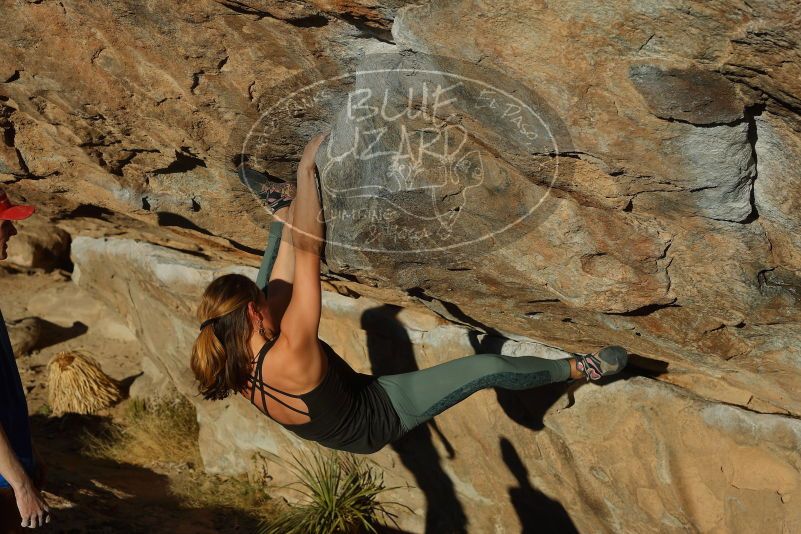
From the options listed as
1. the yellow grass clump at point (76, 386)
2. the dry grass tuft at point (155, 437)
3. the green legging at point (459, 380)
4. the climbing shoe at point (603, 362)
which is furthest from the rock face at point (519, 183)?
the yellow grass clump at point (76, 386)

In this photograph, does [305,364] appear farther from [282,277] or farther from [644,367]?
[644,367]

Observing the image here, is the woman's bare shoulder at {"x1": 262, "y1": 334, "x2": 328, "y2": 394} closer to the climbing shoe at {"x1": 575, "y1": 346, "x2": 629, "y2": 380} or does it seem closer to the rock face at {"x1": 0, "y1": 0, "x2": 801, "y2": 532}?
the rock face at {"x1": 0, "y1": 0, "x2": 801, "y2": 532}

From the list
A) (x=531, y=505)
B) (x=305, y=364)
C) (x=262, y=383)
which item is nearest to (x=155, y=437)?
(x=531, y=505)

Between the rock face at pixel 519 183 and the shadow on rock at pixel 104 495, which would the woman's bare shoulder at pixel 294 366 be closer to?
the rock face at pixel 519 183

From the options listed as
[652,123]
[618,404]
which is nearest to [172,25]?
[652,123]

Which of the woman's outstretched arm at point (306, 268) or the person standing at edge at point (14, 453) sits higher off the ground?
the woman's outstretched arm at point (306, 268)

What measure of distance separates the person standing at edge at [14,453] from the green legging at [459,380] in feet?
4.79

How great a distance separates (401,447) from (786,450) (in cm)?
232

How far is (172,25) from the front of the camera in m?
3.05

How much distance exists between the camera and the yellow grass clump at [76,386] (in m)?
6.73

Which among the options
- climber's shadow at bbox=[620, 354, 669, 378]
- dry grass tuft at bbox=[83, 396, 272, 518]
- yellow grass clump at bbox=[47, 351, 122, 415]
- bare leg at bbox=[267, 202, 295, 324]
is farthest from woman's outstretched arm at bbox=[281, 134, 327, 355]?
yellow grass clump at bbox=[47, 351, 122, 415]

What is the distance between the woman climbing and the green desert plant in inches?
63.6

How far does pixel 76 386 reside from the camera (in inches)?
264

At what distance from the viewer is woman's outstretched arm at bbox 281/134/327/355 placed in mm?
3023
